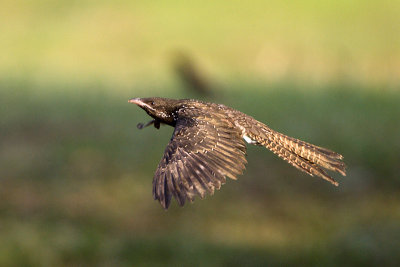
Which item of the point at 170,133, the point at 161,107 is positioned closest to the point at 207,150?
the point at 161,107

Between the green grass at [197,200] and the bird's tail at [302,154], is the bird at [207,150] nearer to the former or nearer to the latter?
the bird's tail at [302,154]

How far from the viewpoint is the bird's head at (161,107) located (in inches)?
432

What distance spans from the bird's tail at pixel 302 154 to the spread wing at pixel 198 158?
0.42m

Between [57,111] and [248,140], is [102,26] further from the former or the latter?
[248,140]

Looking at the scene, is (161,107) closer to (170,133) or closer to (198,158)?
(198,158)

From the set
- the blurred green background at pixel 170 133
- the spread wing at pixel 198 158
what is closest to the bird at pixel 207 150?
the spread wing at pixel 198 158

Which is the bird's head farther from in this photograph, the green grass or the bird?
the green grass

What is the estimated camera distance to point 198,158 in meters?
10.0

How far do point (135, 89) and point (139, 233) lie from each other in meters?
5.52

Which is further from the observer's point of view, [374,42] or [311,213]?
[374,42]

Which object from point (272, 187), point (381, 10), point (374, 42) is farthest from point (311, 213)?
point (381, 10)

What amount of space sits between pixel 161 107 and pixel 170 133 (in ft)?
25.1

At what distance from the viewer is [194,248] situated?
51.9ft

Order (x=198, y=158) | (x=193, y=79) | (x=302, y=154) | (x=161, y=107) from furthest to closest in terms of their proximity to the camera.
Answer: (x=193, y=79) < (x=161, y=107) < (x=302, y=154) < (x=198, y=158)
